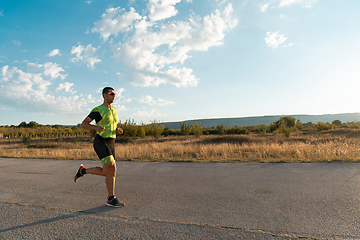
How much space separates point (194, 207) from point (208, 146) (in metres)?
10.6

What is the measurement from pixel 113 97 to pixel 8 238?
8.65ft

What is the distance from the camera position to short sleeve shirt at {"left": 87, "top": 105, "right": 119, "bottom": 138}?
3.89 meters

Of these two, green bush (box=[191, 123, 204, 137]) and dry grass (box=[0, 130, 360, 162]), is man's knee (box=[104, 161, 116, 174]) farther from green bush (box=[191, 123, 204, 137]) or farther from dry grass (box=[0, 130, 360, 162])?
green bush (box=[191, 123, 204, 137])

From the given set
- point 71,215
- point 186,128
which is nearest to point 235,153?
point 71,215

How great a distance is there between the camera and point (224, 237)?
8.65 feet

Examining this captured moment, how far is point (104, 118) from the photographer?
396 centimetres

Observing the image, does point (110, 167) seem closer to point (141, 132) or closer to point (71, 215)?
point (71, 215)

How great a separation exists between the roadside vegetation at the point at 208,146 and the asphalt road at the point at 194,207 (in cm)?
328

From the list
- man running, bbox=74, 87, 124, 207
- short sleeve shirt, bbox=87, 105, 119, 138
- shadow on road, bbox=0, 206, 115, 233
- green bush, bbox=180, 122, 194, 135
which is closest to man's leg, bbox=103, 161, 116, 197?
man running, bbox=74, 87, 124, 207

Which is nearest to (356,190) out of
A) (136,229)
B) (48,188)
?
(136,229)

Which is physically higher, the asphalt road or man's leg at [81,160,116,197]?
man's leg at [81,160,116,197]

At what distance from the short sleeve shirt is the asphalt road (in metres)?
1.38

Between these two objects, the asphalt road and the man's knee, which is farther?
the man's knee

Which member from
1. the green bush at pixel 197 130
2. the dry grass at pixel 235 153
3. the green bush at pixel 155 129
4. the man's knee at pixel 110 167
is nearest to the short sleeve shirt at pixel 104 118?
the man's knee at pixel 110 167
